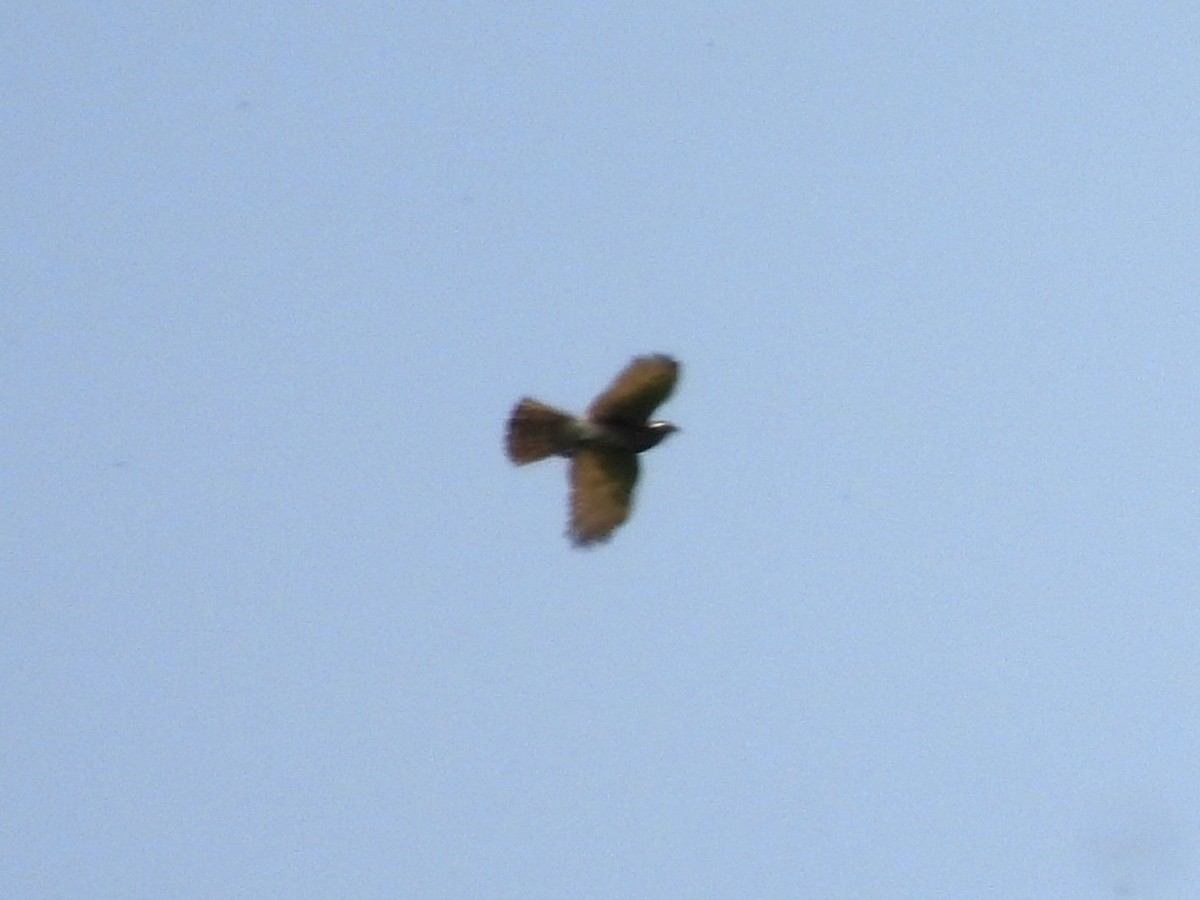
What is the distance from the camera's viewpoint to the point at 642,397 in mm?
44375

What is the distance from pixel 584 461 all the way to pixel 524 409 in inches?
30.8

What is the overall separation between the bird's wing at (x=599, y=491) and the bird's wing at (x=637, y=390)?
34cm

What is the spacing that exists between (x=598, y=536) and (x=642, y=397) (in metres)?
1.25

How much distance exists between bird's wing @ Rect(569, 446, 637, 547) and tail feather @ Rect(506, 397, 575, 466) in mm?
259

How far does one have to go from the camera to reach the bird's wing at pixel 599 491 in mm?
44656

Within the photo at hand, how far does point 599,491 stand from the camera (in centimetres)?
4478

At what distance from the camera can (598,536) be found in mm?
44719

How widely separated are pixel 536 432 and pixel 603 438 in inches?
26.9

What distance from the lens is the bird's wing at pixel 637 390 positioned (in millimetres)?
44125

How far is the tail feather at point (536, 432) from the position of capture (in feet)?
145

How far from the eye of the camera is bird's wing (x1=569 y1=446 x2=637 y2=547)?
147ft

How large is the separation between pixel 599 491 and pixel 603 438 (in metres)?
0.46

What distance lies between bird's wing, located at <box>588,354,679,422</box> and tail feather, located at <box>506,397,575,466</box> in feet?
0.94

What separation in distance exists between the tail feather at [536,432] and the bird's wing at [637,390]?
0.94 ft
